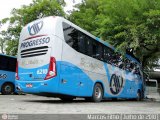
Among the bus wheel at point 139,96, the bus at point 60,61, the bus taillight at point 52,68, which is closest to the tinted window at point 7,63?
the bus at point 60,61

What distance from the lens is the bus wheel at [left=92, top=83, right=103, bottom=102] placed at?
15.3 metres

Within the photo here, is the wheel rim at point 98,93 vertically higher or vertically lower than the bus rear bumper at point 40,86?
lower

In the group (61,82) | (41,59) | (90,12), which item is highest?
(90,12)

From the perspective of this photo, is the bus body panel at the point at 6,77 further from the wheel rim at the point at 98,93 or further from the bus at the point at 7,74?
the wheel rim at the point at 98,93

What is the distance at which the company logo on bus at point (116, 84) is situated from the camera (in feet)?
56.0

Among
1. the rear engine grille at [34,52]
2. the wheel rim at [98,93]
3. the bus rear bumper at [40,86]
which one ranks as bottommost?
the wheel rim at [98,93]

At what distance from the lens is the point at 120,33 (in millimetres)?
15617

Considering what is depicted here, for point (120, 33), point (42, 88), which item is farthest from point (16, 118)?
point (120, 33)

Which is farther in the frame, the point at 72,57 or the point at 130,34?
the point at 130,34

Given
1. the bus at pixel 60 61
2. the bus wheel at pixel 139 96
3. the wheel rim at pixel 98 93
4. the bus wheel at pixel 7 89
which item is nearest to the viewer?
the bus at pixel 60 61

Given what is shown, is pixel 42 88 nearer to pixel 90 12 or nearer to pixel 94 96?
pixel 94 96

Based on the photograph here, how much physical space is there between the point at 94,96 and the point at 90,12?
27.1 ft

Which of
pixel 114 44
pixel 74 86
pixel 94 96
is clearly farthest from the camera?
pixel 114 44

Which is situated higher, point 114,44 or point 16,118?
point 114,44
